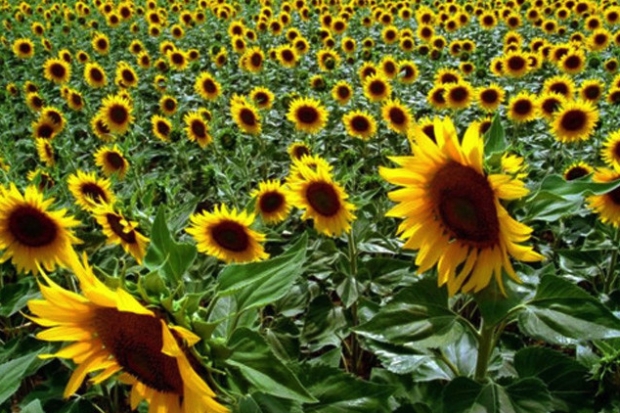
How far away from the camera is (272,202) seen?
2.94 meters

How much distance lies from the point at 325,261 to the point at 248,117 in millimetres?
1862

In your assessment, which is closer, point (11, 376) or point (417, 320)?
point (11, 376)

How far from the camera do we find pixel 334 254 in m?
2.74

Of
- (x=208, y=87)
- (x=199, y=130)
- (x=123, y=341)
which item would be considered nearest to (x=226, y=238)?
(x=123, y=341)

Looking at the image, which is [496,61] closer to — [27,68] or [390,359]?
[390,359]

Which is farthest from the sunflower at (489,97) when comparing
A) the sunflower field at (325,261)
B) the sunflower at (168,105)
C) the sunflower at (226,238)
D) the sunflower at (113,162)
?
the sunflower at (226,238)

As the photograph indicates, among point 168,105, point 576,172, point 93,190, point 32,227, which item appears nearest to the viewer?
point 32,227

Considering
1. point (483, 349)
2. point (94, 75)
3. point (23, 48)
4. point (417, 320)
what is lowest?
point (483, 349)

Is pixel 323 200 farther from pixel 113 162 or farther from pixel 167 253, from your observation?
pixel 113 162

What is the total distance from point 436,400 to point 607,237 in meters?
1.28

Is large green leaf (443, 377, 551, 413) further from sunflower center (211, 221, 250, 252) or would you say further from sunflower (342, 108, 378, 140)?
sunflower (342, 108, 378, 140)

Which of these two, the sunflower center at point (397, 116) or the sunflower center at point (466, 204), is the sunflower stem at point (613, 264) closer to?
the sunflower center at point (466, 204)

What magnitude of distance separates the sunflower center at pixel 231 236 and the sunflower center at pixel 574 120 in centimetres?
242

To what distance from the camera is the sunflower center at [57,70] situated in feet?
19.1
